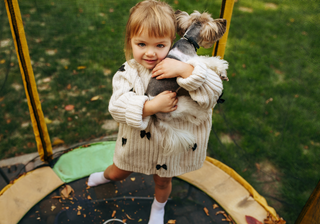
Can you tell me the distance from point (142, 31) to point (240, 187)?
1.53 meters

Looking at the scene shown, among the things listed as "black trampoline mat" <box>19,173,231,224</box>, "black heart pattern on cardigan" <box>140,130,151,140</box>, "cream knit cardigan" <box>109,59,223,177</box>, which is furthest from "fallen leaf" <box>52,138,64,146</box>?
"black heart pattern on cardigan" <box>140,130,151,140</box>

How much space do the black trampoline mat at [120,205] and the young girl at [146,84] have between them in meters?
0.62

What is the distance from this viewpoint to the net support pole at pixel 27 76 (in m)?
1.41

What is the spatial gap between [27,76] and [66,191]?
89 centimetres

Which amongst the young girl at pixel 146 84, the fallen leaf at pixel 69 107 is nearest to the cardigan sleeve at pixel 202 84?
the young girl at pixel 146 84

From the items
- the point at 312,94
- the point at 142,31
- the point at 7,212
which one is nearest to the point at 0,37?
the point at 7,212

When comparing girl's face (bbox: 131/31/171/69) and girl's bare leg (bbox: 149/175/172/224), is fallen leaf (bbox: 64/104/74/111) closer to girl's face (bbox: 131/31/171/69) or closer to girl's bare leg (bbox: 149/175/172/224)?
girl's bare leg (bbox: 149/175/172/224)

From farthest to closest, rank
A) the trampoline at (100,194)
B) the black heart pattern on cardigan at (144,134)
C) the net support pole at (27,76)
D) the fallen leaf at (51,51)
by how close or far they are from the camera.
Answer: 1. the fallen leaf at (51,51)
2. the trampoline at (100,194)
3. the net support pole at (27,76)
4. the black heart pattern on cardigan at (144,134)

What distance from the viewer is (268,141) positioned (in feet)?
8.15

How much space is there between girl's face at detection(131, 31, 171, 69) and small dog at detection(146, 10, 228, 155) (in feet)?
0.13

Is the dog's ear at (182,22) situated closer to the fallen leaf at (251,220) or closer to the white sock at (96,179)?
the white sock at (96,179)

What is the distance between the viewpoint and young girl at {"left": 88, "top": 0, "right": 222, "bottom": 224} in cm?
102

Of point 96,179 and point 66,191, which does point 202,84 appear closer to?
point 96,179

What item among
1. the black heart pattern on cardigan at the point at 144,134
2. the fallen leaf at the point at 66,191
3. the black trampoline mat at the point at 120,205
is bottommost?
the black trampoline mat at the point at 120,205
